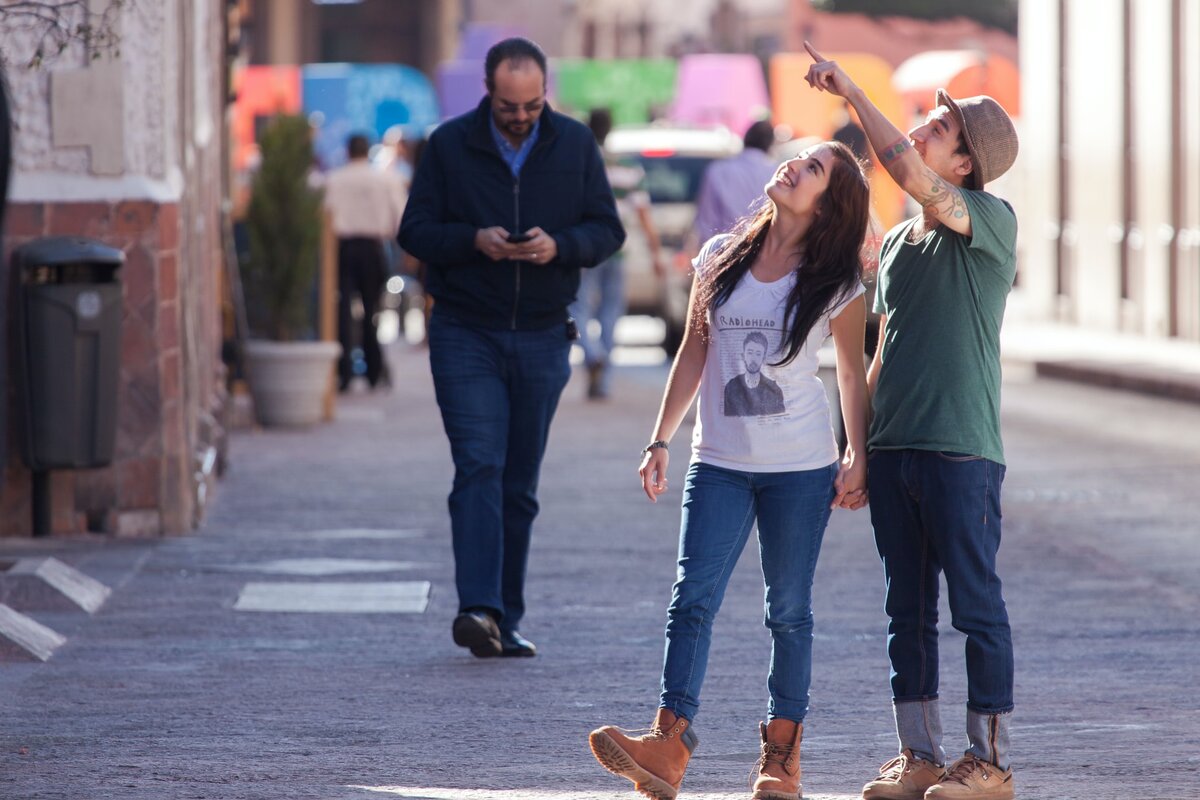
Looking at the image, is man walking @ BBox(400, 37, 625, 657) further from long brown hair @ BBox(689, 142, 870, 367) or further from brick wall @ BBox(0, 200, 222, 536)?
brick wall @ BBox(0, 200, 222, 536)

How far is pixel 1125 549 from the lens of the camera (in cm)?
980

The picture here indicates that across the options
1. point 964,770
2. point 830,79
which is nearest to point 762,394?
point 830,79

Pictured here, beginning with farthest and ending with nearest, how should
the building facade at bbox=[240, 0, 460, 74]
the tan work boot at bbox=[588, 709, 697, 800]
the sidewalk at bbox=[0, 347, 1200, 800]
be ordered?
the building facade at bbox=[240, 0, 460, 74]
the sidewalk at bbox=[0, 347, 1200, 800]
the tan work boot at bbox=[588, 709, 697, 800]

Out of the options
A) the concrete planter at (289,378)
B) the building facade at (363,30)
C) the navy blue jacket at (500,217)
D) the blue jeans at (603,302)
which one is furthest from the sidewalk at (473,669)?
the building facade at (363,30)

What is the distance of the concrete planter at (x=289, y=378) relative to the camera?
48.0ft

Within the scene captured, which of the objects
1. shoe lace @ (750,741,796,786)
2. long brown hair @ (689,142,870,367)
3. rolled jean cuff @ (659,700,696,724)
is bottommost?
shoe lace @ (750,741,796,786)

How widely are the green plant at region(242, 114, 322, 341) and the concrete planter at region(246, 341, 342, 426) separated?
244mm

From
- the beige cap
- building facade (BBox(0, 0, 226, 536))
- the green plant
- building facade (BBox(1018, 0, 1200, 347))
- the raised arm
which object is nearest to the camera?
the raised arm

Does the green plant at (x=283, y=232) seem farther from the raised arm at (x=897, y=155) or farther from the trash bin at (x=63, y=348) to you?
the raised arm at (x=897, y=155)

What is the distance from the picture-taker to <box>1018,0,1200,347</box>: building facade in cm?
2184

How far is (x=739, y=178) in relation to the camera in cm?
1417

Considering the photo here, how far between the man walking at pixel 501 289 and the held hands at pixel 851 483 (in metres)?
1.99

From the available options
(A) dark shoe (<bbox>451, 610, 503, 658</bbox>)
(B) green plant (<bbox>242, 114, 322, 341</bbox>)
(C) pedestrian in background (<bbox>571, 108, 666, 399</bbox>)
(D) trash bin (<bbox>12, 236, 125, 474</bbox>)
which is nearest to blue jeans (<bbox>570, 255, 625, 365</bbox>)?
(C) pedestrian in background (<bbox>571, 108, 666, 399</bbox>)

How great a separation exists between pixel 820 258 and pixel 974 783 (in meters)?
1.29
